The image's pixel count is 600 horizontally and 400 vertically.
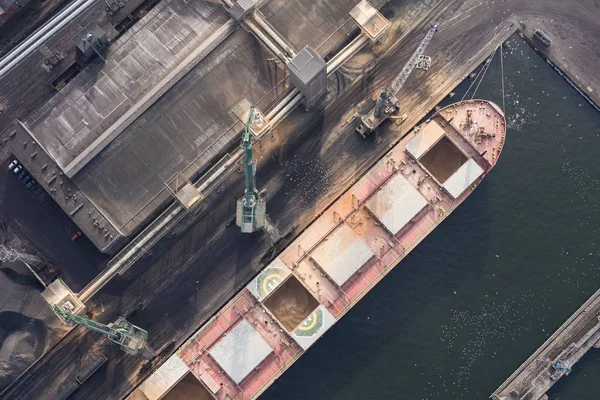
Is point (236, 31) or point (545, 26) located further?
point (545, 26)

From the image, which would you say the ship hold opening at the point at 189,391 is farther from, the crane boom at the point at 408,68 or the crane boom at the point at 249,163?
the crane boom at the point at 408,68

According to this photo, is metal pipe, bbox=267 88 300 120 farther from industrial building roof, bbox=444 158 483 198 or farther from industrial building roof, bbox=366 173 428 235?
industrial building roof, bbox=444 158 483 198

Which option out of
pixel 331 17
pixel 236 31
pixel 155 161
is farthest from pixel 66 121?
pixel 331 17

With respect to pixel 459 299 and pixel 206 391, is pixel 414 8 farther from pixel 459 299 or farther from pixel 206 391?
pixel 206 391

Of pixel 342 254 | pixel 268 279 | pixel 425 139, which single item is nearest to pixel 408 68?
pixel 425 139

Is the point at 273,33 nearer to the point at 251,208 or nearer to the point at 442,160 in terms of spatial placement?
the point at 251,208

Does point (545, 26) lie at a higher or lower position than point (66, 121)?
lower

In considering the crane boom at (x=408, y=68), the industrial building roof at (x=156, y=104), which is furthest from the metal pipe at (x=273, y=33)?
the crane boom at (x=408, y=68)

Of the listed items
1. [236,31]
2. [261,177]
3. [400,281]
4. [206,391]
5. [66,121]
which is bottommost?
[400,281]

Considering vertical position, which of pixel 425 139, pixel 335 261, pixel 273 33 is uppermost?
pixel 273 33
